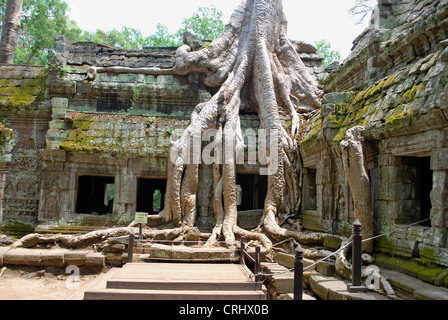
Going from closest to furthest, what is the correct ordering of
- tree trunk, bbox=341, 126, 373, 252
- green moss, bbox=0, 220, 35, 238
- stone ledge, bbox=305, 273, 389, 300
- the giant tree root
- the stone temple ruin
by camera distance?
stone ledge, bbox=305, 273, 389, 300
the giant tree root
the stone temple ruin
tree trunk, bbox=341, 126, 373, 252
green moss, bbox=0, 220, 35, 238

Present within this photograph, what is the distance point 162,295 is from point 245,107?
237 inches

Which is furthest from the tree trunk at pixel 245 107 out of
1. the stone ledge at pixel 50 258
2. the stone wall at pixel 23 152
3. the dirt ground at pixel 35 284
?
the stone wall at pixel 23 152

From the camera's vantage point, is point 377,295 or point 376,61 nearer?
point 377,295

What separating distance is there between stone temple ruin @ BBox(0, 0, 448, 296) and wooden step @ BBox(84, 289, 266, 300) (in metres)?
2.00

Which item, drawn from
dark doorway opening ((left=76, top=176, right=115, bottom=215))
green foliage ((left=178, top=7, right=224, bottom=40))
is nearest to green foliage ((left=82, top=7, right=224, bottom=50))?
green foliage ((left=178, top=7, right=224, bottom=40))

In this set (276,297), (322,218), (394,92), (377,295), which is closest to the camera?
(377,295)

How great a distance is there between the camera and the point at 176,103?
31.7 feet

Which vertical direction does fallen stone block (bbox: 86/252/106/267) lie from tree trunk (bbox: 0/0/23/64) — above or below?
below

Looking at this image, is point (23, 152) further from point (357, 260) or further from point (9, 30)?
point (357, 260)

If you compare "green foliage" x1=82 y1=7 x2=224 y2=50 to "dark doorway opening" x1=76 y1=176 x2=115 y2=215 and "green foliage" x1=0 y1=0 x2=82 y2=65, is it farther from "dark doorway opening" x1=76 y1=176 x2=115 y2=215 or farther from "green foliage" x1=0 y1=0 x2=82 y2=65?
"dark doorway opening" x1=76 y1=176 x2=115 y2=215

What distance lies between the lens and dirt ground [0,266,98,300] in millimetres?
5641

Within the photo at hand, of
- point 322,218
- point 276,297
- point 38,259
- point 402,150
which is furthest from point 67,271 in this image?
point 402,150

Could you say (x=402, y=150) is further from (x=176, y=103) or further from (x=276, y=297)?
(x=176, y=103)

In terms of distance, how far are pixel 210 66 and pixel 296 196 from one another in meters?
3.87
